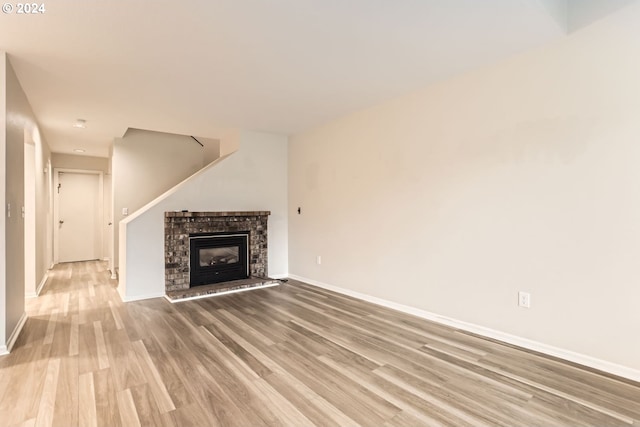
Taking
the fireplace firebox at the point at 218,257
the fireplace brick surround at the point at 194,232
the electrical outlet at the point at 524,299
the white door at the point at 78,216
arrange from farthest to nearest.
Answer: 1. the white door at the point at 78,216
2. the fireplace firebox at the point at 218,257
3. the fireplace brick surround at the point at 194,232
4. the electrical outlet at the point at 524,299

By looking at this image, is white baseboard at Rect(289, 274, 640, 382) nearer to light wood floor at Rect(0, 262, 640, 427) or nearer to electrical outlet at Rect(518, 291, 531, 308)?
light wood floor at Rect(0, 262, 640, 427)

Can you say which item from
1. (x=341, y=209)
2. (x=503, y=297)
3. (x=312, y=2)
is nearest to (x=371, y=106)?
(x=341, y=209)

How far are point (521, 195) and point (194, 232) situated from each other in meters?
4.03

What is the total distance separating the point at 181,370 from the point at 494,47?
3.38 m

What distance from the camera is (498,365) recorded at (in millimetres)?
2361

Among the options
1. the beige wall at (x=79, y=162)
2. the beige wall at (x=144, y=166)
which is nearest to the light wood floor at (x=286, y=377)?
the beige wall at (x=144, y=166)

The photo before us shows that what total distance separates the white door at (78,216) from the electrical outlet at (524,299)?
330 inches

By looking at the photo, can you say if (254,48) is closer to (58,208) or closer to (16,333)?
(16,333)

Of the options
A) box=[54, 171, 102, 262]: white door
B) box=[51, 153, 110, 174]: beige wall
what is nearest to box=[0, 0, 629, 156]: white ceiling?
box=[51, 153, 110, 174]: beige wall

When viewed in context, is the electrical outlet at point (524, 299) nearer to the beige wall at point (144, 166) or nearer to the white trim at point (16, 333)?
the white trim at point (16, 333)

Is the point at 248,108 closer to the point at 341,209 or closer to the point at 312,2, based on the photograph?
the point at 341,209

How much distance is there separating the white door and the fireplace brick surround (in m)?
4.36

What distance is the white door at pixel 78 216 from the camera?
23.9ft

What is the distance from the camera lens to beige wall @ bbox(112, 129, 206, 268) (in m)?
5.61
